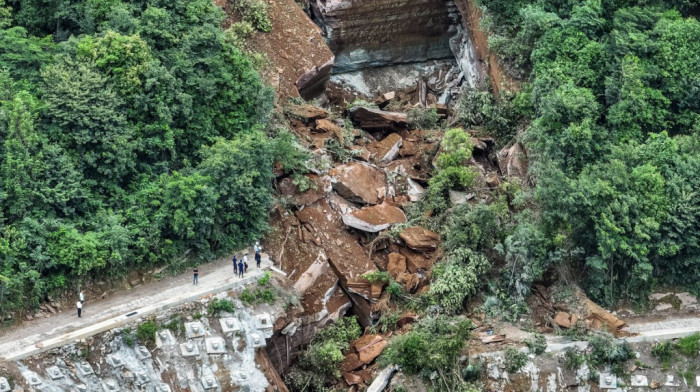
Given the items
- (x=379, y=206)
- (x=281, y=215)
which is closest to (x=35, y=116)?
(x=281, y=215)

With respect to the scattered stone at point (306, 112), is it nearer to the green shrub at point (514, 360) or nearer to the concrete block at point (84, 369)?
the green shrub at point (514, 360)

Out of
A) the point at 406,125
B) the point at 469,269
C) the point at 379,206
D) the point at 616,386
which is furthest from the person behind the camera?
the point at 406,125

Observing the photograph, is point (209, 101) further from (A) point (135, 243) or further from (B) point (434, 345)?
(B) point (434, 345)

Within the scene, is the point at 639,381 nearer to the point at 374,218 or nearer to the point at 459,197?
the point at 459,197

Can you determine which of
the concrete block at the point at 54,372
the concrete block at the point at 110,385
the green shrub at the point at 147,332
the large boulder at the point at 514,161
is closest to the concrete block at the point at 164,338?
the green shrub at the point at 147,332

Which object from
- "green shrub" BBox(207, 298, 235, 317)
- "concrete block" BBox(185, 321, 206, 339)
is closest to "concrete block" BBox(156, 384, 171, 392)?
"concrete block" BBox(185, 321, 206, 339)

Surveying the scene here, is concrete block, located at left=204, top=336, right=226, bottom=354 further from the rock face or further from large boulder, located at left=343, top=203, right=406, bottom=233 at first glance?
the rock face

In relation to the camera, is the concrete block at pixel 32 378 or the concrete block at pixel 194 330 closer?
the concrete block at pixel 32 378

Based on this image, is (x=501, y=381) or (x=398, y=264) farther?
(x=398, y=264)
